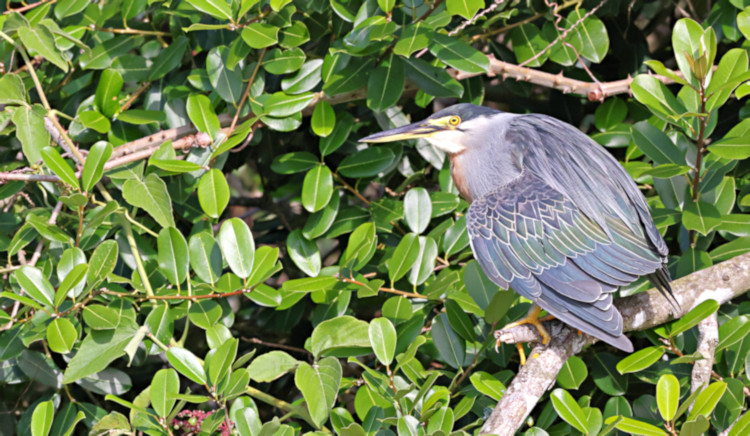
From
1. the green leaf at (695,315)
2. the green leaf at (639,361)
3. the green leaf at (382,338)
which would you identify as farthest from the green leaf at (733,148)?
the green leaf at (382,338)

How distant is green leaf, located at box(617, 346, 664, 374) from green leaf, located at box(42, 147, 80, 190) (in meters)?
1.55

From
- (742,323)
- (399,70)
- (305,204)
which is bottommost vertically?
(305,204)

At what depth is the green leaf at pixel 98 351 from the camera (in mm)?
2008

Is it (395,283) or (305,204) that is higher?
(305,204)

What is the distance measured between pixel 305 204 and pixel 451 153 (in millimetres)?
547

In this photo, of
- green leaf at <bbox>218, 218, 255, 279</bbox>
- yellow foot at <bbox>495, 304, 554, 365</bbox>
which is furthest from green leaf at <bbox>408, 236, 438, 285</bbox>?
green leaf at <bbox>218, 218, 255, 279</bbox>

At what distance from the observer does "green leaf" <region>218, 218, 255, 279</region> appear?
2188mm

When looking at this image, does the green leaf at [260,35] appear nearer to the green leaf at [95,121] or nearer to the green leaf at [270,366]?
the green leaf at [95,121]

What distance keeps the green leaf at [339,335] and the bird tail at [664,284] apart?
84cm

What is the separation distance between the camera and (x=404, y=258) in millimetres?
2314

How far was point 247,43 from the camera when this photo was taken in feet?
7.79

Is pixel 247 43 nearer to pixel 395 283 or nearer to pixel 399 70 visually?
pixel 399 70

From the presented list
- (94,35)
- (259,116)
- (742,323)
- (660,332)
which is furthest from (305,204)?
(742,323)

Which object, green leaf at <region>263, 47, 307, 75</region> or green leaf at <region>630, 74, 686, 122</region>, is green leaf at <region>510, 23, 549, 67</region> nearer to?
green leaf at <region>630, 74, 686, 122</region>
